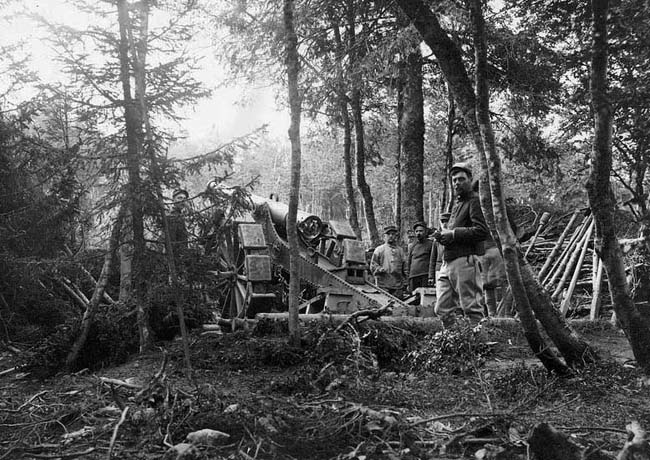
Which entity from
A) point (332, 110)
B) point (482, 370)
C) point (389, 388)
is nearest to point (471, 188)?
point (482, 370)

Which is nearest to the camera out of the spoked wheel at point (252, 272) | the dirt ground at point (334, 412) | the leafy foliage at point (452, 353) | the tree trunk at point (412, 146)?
the dirt ground at point (334, 412)

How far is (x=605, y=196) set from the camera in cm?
375

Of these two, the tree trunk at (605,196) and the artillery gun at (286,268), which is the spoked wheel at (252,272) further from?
the tree trunk at (605,196)

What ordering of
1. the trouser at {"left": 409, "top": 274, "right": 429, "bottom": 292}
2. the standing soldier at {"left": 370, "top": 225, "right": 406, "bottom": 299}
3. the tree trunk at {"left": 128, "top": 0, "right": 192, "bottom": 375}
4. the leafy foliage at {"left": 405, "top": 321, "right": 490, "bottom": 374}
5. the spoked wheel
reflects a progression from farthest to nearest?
the standing soldier at {"left": 370, "top": 225, "right": 406, "bottom": 299} < the trouser at {"left": 409, "top": 274, "right": 429, "bottom": 292} < the spoked wheel < the tree trunk at {"left": 128, "top": 0, "right": 192, "bottom": 375} < the leafy foliage at {"left": 405, "top": 321, "right": 490, "bottom": 374}

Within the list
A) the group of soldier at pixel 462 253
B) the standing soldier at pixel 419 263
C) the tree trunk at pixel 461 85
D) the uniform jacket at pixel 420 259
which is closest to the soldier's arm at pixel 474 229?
the group of soldier at pixel 462 253

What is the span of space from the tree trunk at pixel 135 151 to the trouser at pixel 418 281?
17.7 feet

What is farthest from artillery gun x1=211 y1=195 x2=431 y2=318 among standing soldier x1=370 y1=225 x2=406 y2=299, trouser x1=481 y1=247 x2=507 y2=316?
standing soldier x1=370 y1=225 x2=406 y2=299

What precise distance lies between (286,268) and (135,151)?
10.8 ft

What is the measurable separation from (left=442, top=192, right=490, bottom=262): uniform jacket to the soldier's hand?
4cm

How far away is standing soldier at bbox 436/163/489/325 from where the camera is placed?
6.07 meters

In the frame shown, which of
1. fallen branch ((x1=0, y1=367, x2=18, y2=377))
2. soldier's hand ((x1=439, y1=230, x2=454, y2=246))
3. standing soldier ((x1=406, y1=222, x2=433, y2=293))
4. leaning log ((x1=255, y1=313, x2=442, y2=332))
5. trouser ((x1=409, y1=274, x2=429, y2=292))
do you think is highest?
soldier's hand ((x1=439, y1=230, x2=454, y2=246))

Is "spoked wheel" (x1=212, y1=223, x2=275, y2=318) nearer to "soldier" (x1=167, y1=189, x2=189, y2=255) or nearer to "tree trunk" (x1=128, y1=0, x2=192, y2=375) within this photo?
"soldier" (x1=167, y1=189, x2=189, y2=255)

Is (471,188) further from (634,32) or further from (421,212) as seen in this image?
(421,212)

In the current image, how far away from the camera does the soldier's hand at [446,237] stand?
611 cm
